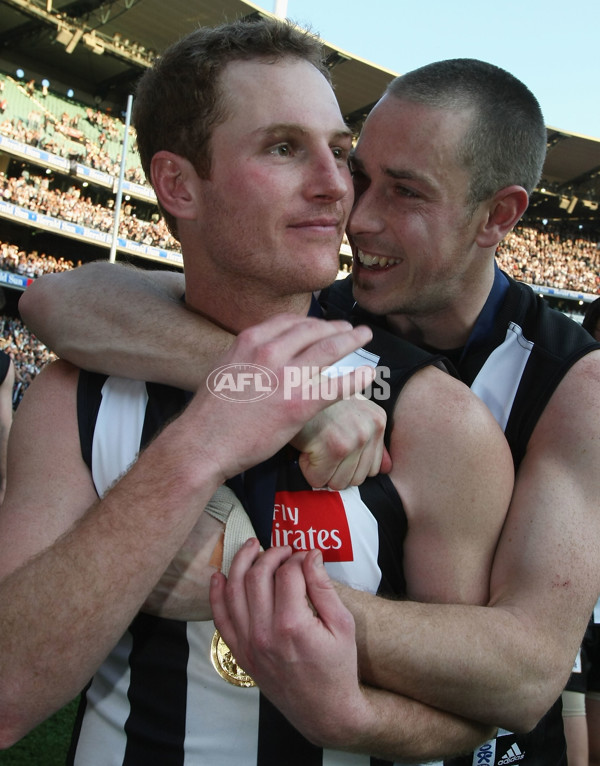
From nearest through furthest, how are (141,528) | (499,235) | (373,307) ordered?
1. (141,528)
2. (373,307)
3. (499,235)

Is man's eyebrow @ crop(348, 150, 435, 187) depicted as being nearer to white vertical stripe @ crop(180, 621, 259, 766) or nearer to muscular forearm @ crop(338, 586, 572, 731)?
muscular forearm @ crop(338, 586, 572, 731)

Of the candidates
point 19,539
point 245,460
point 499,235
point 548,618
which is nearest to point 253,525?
point 245,460

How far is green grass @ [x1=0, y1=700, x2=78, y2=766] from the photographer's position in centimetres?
344

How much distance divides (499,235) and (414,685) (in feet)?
5.60

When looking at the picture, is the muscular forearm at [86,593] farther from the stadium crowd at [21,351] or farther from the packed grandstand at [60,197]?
the packed grandstand at [60,197]

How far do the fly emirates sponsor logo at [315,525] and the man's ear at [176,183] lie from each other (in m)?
0.90

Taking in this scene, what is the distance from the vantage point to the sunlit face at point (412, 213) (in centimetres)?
249

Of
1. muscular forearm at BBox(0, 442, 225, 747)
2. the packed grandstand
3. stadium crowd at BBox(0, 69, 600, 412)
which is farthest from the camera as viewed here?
the packed grandstand

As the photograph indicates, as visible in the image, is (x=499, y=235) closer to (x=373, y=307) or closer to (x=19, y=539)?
(x=373, y=307)

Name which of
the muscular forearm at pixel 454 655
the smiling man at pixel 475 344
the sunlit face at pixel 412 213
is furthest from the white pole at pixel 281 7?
the muscular forearm at pixel 454 655

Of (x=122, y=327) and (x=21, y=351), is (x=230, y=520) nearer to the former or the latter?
(x=122, y=327)

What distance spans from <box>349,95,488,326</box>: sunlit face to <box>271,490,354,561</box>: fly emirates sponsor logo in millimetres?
917

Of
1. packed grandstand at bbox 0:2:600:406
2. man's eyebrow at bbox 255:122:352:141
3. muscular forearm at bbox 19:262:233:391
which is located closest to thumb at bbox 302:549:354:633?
muscular forearm at bbox 19:262:233:391

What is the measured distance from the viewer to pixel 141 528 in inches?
55.7
